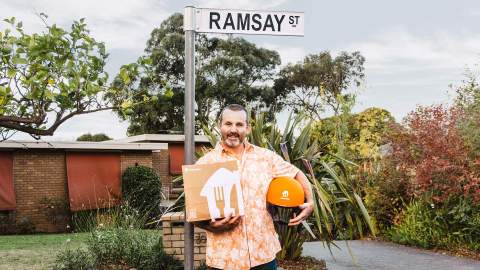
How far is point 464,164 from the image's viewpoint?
39.2 feet

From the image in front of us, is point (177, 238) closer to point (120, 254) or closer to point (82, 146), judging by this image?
point (120, 254)

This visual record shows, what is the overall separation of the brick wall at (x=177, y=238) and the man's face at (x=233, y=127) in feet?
12.4

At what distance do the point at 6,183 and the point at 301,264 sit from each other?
54.6 ft

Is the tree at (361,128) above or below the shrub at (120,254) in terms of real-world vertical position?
above

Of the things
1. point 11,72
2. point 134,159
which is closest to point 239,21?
point 11,72

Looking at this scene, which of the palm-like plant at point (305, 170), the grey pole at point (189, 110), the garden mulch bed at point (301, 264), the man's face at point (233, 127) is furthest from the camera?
the garden mulch bed at point (301, 264)

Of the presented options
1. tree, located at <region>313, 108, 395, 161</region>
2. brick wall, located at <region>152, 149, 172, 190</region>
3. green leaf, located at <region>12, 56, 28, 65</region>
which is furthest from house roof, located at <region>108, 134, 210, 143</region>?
green leaf, located at <region>12, 56, 28, 65</region>

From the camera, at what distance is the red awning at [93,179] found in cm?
2299

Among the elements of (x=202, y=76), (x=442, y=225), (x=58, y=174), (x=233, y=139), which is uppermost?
(x=202, y=76)

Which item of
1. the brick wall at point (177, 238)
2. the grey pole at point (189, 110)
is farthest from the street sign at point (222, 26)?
the brick wall at point (177, 238)

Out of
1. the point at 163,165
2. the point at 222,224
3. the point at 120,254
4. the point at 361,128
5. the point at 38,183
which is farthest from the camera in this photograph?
the point at 163,165

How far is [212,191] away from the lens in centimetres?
354

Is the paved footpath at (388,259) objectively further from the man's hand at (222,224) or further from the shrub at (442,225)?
the man's hand at (222,224)

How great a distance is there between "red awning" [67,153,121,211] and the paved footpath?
41.7ft
